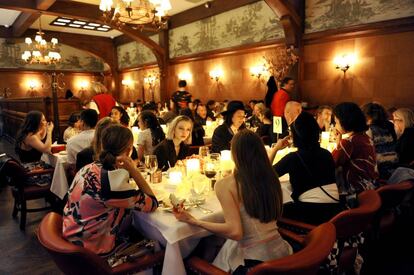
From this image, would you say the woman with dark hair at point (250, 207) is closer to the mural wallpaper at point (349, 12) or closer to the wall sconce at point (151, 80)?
the mural wallpaper at point (349, 12)

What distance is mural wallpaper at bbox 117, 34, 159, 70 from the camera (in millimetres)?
14314

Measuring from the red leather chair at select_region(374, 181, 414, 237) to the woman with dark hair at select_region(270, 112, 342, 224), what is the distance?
389mm

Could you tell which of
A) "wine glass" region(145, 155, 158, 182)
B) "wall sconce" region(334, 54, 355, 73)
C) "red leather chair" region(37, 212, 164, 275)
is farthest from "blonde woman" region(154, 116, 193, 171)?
"wall sconce" region(334, 54, 355, 73)

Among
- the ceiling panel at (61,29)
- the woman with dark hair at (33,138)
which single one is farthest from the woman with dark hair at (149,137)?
the ceiling panel at (61,29)

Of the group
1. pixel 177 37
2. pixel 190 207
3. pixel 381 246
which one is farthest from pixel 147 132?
pixel 177 37

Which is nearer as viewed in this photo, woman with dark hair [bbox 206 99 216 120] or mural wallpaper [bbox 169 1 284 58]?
woman with dark hair [bbox 206 99 216 120]

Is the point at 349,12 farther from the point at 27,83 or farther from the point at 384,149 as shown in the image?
the point at 27,83

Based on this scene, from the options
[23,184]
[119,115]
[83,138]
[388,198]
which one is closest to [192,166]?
[388,198]

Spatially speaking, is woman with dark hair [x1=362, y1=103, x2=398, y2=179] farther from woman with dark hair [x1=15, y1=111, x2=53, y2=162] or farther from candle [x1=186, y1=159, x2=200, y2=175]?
woman with dark hair [x1=15, y1=111, x2=53, y2=162]

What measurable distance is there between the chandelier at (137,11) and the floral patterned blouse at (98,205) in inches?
165

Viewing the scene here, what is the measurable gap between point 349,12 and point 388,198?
→ 19.1 ft

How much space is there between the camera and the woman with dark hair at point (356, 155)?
2836 millimetres

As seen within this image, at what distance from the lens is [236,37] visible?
31.7 feet

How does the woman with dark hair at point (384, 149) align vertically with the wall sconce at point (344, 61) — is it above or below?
below
